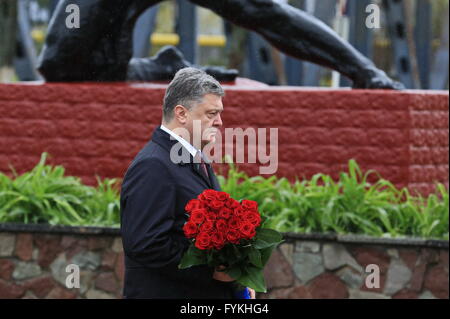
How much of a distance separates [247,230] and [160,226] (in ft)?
0.89

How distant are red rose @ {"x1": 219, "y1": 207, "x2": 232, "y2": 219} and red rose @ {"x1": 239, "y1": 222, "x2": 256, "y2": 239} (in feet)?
0.17

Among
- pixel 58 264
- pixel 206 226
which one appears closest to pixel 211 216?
pixel 206 226

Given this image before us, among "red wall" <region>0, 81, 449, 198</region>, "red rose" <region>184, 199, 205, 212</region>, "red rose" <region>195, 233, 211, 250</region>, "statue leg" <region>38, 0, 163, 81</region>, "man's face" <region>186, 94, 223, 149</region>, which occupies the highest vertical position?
"statue leg" <region>38, 0, 163, 81</region>

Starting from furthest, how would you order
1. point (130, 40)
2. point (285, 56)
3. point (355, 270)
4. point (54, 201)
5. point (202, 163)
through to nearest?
point (285, 56), point (130, 40), point (54, 201), point (355, 270), point (202, 163)

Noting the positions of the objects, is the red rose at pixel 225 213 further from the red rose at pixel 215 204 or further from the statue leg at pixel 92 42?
the statue leg at pixel 92 42

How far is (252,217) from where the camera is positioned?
9.01 ft

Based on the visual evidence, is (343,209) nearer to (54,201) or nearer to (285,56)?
(54,201)

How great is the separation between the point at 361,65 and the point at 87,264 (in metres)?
2.78

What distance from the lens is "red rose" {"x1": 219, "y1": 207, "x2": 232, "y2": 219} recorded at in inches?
107

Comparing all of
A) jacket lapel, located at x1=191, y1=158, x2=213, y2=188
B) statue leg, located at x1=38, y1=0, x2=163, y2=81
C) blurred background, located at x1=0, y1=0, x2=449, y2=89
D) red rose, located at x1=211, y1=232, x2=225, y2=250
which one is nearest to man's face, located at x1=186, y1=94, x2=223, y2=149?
jacket lapel, located at x1=191, y1=158, x2=213, y2=188

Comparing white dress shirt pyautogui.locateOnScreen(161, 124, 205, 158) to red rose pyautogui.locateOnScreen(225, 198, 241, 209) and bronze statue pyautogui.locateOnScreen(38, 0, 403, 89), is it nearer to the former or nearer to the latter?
red rose pyautogui.locateOnScreen(225, 198, 241, 209)

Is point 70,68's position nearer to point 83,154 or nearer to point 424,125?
point 83,154

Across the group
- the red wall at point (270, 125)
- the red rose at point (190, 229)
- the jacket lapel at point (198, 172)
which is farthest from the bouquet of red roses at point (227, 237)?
the red wall at point (270, 125)
